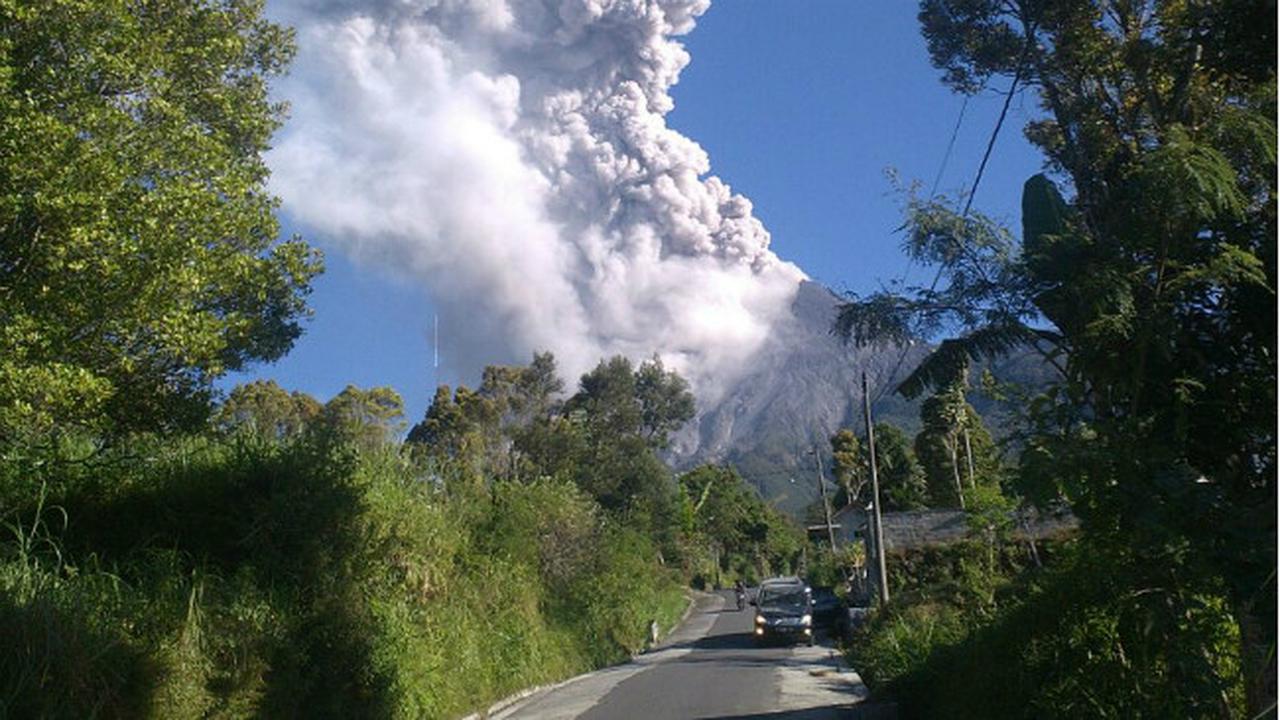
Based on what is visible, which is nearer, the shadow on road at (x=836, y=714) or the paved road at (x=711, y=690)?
the shadow on road at (x=836, y=714)

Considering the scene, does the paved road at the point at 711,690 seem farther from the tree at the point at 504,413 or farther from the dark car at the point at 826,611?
the tree at the point at 504,413

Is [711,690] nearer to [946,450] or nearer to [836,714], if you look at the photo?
[836,714]

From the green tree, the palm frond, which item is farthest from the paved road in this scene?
the green tree

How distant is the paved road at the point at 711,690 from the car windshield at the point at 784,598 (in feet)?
6.48

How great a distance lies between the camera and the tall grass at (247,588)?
8898 mm

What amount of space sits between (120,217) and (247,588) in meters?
4.09

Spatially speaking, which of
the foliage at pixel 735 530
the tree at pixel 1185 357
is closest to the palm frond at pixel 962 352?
the tree at pixel 1185 357

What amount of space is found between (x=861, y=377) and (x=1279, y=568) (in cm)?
2302

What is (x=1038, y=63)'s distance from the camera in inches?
488

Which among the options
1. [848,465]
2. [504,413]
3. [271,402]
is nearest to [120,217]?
[271,402]

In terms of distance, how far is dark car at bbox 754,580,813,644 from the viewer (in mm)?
31891

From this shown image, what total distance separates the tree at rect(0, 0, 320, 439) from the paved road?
25.6 ft

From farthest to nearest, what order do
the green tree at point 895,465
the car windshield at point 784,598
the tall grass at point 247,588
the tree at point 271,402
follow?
the green tree at point 895,465, the tree at point 271,402, the car windshield at point 784,598, the tall grass at point 247,588

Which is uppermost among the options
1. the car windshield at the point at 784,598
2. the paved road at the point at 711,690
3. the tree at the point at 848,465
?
the tree at the point at 848,465
